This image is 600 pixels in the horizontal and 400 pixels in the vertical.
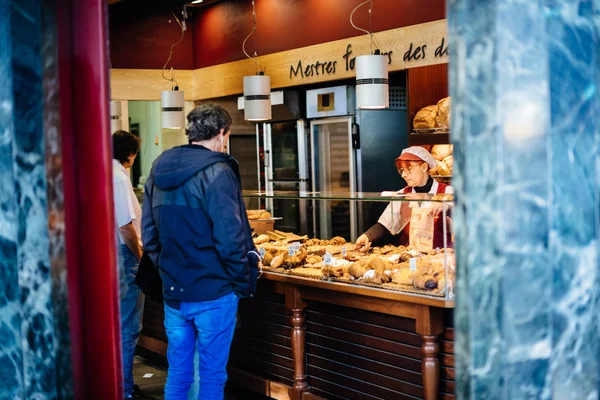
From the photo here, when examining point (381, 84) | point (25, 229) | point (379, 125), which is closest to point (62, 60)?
point (25, 229)

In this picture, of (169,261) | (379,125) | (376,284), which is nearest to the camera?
(169,261)

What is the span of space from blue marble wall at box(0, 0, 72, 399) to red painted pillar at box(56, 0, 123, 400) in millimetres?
30

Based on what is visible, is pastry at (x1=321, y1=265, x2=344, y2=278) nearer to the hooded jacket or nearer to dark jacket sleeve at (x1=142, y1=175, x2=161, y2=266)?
the hooded jacket

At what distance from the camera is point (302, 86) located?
809 cm

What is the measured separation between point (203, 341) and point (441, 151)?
306cm

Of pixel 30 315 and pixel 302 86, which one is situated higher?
pixel 302 86

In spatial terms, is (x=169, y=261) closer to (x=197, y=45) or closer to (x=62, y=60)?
(x=62, y=60)

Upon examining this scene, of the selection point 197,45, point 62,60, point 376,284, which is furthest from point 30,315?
point 197,45

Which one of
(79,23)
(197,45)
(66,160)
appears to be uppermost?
(197,45)

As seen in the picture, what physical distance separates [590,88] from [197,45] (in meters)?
8.37

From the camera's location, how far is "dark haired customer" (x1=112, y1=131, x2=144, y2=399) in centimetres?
452

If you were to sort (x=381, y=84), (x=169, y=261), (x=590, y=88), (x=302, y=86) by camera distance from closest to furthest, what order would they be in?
(x=590, y=88)
(x=169, y=261)
(x=381, y=84)
(x=302, y=86)

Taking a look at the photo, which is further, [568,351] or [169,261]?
[169,261]

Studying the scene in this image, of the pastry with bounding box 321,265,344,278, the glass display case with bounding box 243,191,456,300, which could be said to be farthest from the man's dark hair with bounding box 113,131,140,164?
the pastry with bounding box 321,265,344,278
